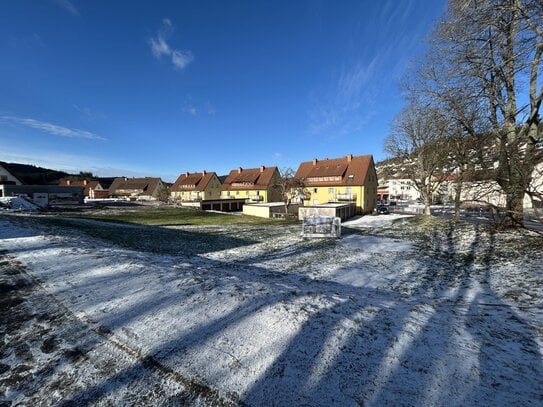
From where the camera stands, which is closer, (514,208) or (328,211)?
(514,208)

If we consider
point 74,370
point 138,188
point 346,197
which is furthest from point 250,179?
point 74,370

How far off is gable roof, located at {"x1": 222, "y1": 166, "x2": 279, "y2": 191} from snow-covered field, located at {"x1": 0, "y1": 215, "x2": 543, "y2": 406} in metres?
43.5

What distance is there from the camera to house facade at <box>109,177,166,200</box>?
252ft

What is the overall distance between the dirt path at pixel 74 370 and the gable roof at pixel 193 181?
2211 inches

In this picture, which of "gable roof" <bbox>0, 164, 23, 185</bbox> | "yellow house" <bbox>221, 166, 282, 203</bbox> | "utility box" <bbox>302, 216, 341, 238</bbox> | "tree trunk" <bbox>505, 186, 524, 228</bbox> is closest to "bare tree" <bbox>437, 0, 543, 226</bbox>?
"tree trunk" <bbox>505, 186, 524, 228</bbox>

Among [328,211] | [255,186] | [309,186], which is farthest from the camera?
[255,186]

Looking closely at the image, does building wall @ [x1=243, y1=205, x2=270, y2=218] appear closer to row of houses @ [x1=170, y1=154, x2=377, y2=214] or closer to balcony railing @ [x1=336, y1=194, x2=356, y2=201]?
row of houses @ [x1=170, y1=154, x2=377, y2=214]

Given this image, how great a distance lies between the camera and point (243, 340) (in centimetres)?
347

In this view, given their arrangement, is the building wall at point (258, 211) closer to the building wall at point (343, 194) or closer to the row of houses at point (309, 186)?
the row of houses at point (309, 186)

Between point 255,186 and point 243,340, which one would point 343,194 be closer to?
point 255,186

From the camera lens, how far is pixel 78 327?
12.1 feet

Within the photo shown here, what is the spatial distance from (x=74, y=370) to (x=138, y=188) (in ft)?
285

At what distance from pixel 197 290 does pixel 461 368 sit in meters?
4.37

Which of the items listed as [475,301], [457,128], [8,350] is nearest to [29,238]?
[8,350]
